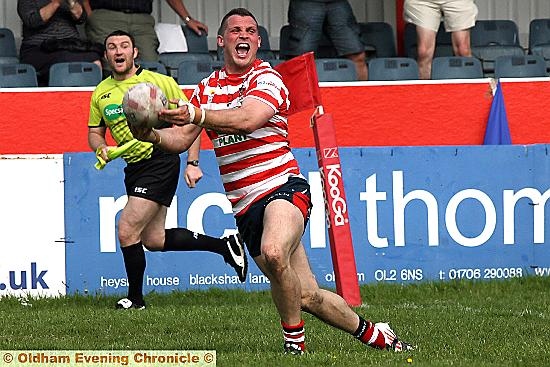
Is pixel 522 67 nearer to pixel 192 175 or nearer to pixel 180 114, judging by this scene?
pixel 192 175

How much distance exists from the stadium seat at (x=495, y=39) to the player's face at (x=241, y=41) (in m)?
8.16

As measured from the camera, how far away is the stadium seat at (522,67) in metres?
13.8

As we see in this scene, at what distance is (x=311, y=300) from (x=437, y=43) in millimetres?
8866

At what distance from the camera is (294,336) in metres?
7.18

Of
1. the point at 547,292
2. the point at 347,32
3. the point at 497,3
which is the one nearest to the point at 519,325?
the point at 547,292

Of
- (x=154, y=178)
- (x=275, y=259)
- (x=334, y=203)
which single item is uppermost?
(x=154, y=178)

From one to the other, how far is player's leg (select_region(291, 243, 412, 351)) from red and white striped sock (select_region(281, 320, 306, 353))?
0.38 feet

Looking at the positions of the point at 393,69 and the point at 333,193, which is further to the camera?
the point at 393,69

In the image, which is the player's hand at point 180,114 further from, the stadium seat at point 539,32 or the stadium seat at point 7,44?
the stadium seat at point 539,32

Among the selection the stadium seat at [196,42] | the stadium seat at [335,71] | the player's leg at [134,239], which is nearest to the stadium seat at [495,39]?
the stadium seat at [335,71]

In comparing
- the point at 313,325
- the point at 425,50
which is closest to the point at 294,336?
the point at 313,325

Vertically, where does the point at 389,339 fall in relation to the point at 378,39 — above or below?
below

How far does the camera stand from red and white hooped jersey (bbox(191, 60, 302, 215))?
718cm

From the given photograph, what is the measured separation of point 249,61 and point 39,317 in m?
3.27
